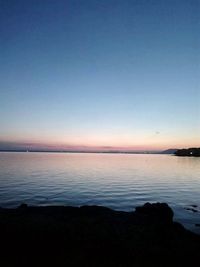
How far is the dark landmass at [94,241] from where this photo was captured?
15.0m

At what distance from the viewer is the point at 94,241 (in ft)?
58.1

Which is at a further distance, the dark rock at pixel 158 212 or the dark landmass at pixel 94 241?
the dark rock at pixel 158 212

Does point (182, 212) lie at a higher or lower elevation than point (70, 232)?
lower

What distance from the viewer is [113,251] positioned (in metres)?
16.4

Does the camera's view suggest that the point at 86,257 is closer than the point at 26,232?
Yes

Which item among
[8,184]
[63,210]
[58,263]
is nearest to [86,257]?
[58,263]

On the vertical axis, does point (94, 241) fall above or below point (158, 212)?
below

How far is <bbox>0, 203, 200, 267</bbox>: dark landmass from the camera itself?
49.1 ft

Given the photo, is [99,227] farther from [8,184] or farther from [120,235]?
[8,184]

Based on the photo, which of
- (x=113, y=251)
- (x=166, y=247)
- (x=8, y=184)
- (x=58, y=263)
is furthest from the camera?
(x=8, y=184)

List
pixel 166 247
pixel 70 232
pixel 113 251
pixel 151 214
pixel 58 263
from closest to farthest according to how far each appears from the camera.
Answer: pixel 58 263 < pixel 113 251 < pixel 166 247 < pixel 70 232 < pixel 151 214

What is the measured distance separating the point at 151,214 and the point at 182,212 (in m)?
10.5

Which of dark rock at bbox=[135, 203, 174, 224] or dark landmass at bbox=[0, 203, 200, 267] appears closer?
dark landmass at bbox=[0, 203, 200, 267]

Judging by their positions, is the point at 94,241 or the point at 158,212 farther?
the point at 158,212
